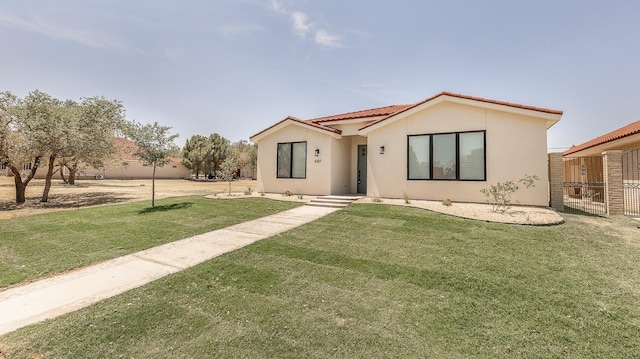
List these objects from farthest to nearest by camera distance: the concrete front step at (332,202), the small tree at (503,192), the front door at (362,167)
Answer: the front door at (362,167) → the concrete front step at (332,202) → the small tree at (503,192)

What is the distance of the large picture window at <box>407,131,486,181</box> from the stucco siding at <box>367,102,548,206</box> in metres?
0.22

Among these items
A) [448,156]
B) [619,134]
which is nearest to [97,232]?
[448,156]

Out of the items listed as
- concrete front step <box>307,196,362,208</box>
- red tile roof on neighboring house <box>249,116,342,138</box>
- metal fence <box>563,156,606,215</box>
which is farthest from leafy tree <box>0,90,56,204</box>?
metal fence <box>563,156,606,215</box>

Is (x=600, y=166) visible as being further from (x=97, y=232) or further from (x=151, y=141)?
(x=151, y=141)

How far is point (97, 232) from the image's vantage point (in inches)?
308

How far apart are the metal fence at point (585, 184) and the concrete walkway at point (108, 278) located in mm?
14325

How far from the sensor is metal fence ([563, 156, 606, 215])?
11836 millimetres

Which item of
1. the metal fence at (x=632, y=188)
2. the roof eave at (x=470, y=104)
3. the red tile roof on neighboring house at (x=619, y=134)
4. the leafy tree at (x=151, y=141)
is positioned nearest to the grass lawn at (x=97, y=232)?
the leafy tree at (x=151, y=141)

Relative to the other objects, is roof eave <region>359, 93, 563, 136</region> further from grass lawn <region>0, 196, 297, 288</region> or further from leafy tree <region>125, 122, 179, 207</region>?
leafy tree <region>125, 122, 179, 207</region>

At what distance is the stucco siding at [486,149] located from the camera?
10062 millimetres

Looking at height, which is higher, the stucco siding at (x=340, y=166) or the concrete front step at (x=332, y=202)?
the stucco siding at (x=340, y=166)

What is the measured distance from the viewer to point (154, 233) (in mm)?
7609

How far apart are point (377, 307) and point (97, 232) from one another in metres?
8.91

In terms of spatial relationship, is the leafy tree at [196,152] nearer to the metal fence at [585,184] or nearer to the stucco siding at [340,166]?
the stucco siding at [340,166]
